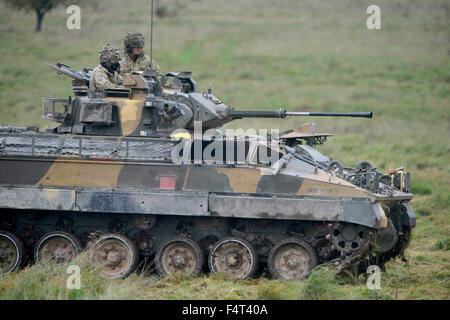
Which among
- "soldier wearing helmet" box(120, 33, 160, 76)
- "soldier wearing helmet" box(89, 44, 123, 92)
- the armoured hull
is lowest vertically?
the armoured hull

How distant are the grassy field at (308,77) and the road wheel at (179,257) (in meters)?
0.46

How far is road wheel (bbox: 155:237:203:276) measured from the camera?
13.4m

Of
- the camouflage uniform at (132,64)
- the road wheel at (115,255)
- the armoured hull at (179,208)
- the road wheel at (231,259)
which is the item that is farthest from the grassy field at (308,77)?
the camouflage uniform at (132,64)

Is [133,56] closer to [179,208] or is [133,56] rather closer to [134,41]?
[134,41]

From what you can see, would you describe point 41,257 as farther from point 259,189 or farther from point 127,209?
point 259,189

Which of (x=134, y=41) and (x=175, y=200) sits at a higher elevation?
(x=134, y=41)

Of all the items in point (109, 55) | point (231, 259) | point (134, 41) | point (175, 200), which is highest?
point (134, 41)

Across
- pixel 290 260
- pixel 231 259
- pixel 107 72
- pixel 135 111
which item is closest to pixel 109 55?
pixel 107 72

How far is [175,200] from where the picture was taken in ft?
42.6

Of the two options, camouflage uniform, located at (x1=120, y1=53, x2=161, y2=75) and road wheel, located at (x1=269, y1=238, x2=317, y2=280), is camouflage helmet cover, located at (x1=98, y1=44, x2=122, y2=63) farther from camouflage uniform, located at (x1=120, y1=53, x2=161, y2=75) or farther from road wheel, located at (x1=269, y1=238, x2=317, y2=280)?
road wheel, located at (x1=269, y1=238, x2=317, y2=280)

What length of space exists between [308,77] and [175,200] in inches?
997

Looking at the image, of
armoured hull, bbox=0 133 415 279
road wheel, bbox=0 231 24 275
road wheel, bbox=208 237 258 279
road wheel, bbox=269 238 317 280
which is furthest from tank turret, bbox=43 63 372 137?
road wheel, bbox=269 238 317 280

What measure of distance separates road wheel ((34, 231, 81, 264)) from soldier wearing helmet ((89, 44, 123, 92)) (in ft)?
10.1

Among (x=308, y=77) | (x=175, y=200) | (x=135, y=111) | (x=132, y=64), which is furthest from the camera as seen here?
(x=308, y=77)
